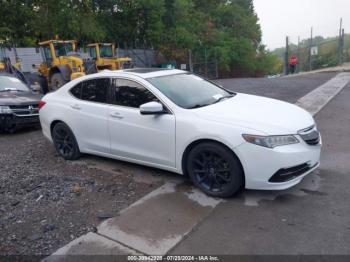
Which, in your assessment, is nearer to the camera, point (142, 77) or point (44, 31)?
point (142, 77)

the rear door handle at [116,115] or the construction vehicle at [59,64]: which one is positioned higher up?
the construction vehicle at [59,64]

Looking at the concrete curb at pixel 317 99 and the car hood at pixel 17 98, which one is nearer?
the car hood at pixel 17 98

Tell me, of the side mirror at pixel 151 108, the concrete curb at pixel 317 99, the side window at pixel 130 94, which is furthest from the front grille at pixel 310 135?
the concrete curb at pixel 317 99

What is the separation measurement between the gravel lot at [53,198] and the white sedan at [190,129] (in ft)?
1.26

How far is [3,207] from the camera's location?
4.34 meters

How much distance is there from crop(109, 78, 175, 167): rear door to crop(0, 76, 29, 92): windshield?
18.6 ft

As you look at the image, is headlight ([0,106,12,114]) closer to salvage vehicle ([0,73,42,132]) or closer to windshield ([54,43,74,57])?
salvage vehicle ([0,73,42,132])

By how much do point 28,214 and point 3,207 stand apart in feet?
1.55

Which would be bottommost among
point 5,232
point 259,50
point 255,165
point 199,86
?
point 5,232

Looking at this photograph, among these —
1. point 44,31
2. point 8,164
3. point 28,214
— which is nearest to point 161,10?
point 44,31

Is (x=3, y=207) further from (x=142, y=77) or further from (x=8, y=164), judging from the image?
(x=142, y=77)

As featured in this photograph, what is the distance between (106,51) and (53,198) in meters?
15.2

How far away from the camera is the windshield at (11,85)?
9470mm

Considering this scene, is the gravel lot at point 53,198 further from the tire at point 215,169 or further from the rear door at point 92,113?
the tire at point 215,169
